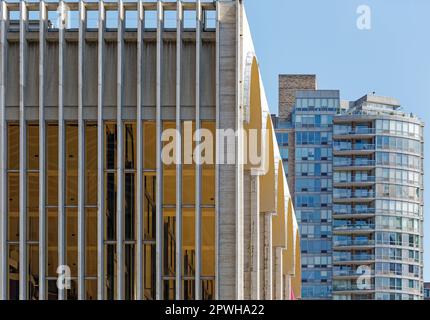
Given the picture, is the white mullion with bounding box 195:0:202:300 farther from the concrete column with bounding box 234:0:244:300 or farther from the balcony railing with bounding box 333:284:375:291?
the balcony railing with bounding box 333:284:375:291

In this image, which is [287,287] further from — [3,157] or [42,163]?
[3,157]

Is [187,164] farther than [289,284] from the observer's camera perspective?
No

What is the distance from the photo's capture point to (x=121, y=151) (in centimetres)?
2866

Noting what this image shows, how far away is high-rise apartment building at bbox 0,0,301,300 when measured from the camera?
92.5 feet

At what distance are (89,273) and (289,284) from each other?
27935 mm

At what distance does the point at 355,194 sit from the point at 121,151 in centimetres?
10675

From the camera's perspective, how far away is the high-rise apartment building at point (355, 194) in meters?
132

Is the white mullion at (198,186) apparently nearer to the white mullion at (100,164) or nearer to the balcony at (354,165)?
the white mullion at (100,164)

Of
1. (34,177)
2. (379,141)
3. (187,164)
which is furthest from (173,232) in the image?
(379,141)

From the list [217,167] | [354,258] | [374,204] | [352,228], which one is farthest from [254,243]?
[374,204]

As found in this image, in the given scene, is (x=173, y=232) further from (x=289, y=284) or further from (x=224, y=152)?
(x=289, y=284)

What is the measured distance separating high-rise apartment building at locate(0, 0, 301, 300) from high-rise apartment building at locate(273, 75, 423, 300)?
4090 inches
